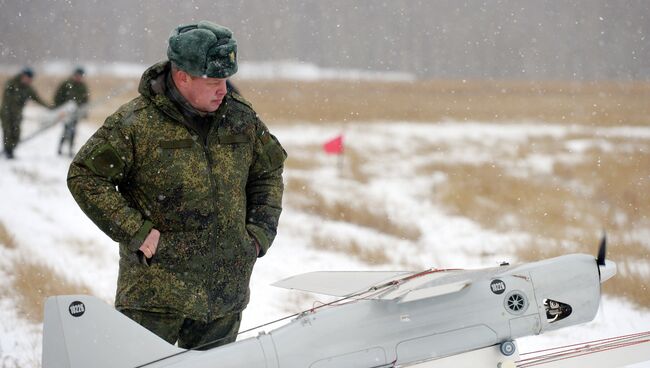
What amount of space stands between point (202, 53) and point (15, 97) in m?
17.2

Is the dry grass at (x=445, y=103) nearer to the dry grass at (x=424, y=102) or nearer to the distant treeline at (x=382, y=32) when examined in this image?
the dry grass at (x=424, y=102)

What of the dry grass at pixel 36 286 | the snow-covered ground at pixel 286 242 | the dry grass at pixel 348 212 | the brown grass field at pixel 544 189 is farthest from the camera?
the dry grass at pixel 348 212

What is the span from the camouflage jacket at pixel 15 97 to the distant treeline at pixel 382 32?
46.5 meters

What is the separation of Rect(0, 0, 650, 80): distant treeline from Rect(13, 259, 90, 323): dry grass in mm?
58595

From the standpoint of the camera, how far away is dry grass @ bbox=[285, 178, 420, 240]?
37.5 feet

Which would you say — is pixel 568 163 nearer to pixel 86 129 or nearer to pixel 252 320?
pixel 252 320

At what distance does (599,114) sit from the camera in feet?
104

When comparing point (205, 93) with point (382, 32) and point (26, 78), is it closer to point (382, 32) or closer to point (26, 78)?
point (26, 78)

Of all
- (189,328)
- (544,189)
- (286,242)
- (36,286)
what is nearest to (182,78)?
(189,328)

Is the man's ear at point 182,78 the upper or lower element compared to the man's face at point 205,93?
upper

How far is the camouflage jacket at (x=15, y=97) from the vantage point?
18.8 meters

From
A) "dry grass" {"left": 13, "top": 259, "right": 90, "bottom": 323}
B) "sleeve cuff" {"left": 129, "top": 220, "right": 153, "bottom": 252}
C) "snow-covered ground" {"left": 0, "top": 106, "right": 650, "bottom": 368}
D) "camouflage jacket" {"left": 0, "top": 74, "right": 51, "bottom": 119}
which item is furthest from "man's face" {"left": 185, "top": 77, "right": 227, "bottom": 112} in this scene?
→ "camouflage jacket" {"left": 0, "top": 74, "right": 51, "bottom": 119}

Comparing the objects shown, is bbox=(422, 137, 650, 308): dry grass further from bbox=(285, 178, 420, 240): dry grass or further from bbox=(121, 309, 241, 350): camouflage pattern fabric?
bbox=(121, 309, 241, 350): camouflage pattern fabric

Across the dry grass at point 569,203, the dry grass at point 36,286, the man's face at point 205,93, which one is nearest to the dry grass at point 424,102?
the dry grass at point 569,203
